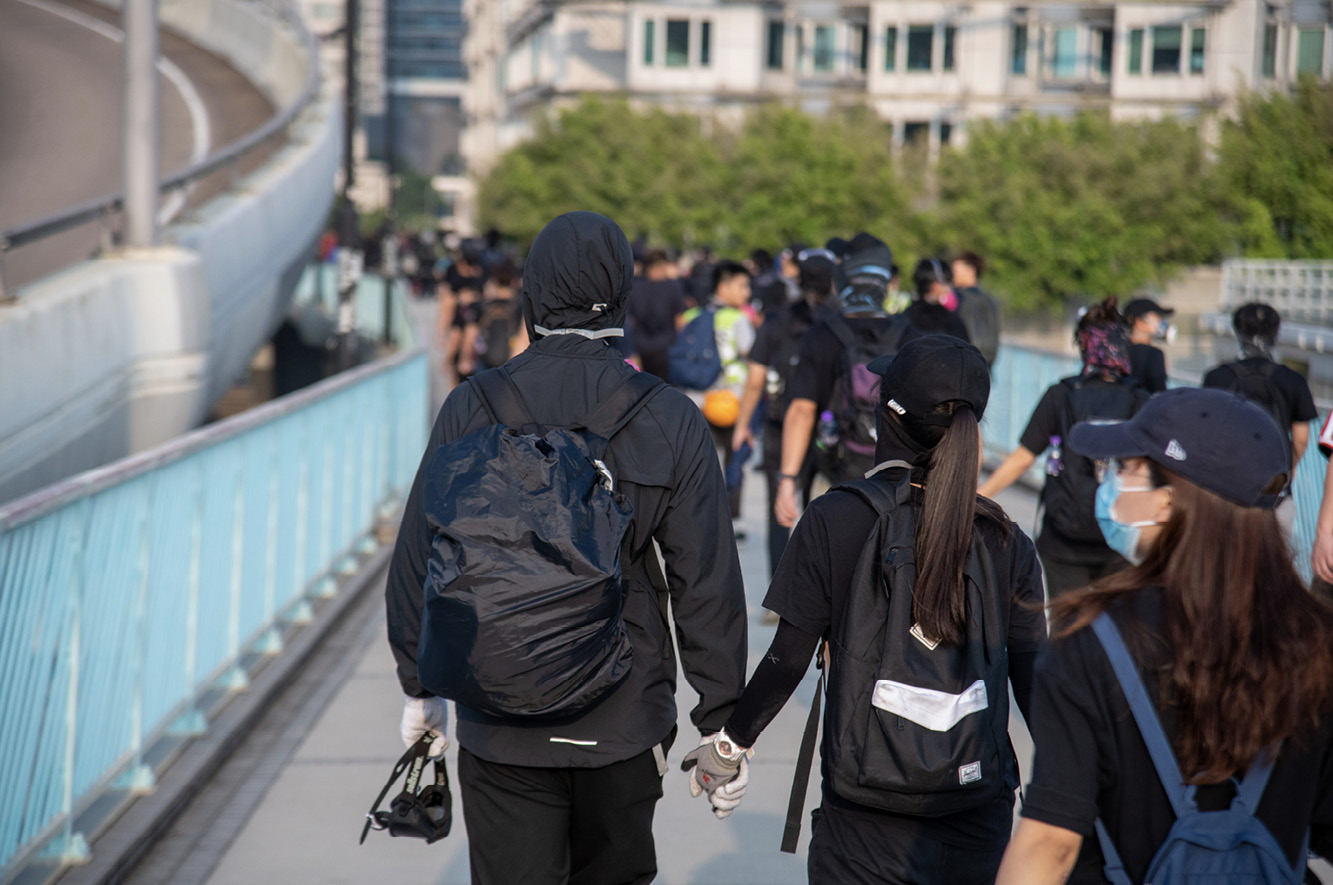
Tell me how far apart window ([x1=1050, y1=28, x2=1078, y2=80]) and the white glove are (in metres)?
59.7

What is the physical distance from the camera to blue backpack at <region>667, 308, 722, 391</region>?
38.0 feet

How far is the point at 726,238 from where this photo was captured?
47906 millimetres

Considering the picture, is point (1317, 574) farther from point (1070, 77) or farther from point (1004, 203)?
point (1070, 77)

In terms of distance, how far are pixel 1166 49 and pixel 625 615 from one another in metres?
59.3

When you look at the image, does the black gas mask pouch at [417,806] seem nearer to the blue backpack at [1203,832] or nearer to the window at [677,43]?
the blue backpack at [1203,832]

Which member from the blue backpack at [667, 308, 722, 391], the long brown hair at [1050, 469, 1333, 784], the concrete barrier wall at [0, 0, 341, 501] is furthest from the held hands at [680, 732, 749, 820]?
the blue backpack at [667, 308, 722, 391]

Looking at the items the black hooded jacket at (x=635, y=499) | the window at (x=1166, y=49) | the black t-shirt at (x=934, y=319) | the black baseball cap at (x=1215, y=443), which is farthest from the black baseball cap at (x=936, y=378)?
the window at (x=1166, y=49)

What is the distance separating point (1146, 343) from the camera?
329 inches

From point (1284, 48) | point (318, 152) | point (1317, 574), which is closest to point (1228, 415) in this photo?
point (1317, 574)

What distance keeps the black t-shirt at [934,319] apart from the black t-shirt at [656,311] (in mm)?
5550

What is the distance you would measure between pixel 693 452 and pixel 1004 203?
40.8 metres

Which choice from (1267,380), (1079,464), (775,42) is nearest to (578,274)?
(1079,464)

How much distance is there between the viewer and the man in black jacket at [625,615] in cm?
336

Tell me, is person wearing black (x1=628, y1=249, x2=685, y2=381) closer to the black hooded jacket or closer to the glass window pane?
the black hooded jacket
